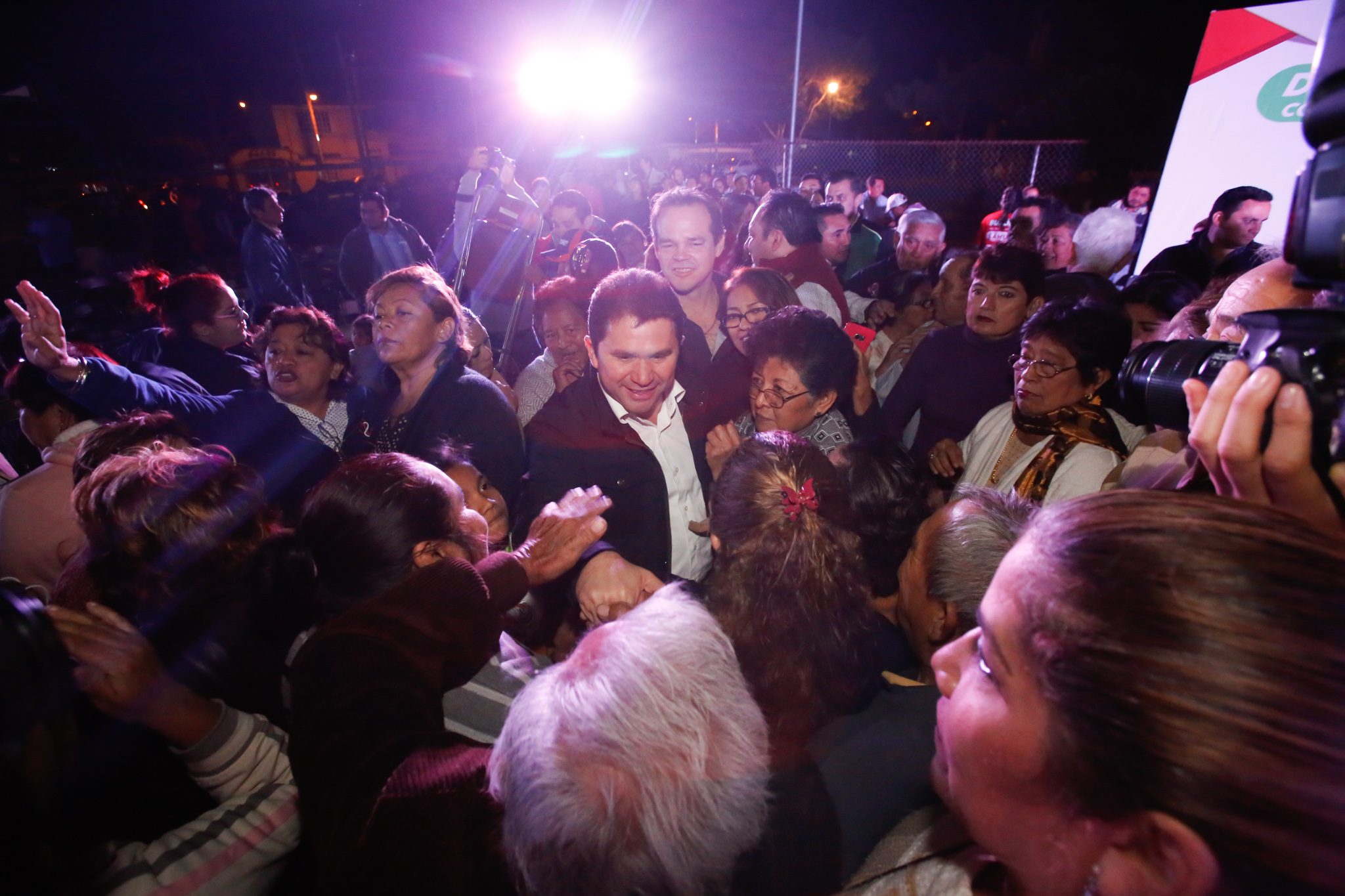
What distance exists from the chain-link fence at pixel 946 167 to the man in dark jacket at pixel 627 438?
10.8 m

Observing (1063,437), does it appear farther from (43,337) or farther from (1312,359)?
(43,337)

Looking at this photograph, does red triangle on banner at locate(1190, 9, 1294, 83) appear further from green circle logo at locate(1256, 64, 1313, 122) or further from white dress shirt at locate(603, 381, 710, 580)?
white dress shirt at locate(603, 381, 710, 580)

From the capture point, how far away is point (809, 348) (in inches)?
98.3

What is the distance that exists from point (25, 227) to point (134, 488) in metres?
12.9

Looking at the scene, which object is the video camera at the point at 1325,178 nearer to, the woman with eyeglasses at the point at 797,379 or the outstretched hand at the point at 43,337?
the woman with eyeglasses at the point at 797,379

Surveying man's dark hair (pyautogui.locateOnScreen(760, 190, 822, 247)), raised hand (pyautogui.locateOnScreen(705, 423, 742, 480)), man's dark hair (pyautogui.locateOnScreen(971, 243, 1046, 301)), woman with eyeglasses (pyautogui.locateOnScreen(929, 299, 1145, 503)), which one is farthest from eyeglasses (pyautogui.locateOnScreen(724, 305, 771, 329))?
man's dark hair (pyautogui.locateOnScreen(760, 190, 822, 247))

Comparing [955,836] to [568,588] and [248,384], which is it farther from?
[248,384]

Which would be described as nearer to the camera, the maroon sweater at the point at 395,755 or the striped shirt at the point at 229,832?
the maroon sweater at the point at 395,755

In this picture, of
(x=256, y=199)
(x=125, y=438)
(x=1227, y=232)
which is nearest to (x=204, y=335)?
(x=125, y=438)

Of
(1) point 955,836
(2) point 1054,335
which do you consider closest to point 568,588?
(1) point 955,836

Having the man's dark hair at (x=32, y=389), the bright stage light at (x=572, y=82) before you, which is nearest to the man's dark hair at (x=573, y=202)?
the man's dark hair at (x=32, y=389)

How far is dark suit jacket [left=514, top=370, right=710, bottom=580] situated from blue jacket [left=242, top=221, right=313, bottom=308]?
5.72m

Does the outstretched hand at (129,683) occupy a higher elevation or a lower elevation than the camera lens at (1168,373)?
lower

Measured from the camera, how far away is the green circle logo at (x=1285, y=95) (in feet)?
16.8
